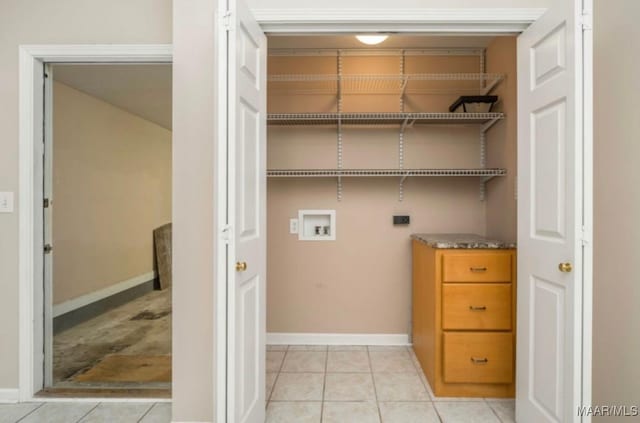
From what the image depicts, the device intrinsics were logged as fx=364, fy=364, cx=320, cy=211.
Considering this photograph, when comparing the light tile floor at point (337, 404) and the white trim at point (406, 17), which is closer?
the white trim at point (406, 17)

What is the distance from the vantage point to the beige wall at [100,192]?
352cm

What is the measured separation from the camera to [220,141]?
4.41 ft

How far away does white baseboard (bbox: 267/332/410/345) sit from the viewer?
9.68ft

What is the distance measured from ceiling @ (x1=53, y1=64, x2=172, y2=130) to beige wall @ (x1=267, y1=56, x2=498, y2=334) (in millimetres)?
1313

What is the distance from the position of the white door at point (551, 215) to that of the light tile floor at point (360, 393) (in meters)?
0.31

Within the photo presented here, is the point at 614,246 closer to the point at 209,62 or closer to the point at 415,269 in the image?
the point at 415,269

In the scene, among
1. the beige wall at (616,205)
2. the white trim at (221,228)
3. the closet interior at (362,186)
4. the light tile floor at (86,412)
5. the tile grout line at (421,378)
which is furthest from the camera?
the closet interior at (362,186)

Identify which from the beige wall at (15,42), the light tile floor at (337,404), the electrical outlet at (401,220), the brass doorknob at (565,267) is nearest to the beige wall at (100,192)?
the beige wall at (15,42)

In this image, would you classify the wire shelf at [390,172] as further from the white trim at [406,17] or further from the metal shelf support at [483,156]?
the white trim at [406,17]

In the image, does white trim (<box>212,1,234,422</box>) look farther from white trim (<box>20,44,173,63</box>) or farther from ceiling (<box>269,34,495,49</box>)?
ceiling (<box>269,34,495,49</box>)

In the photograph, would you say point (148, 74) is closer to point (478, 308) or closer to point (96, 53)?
point (96, 53)

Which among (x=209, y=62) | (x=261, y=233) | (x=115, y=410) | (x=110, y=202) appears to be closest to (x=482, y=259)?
(x=261, y=233)

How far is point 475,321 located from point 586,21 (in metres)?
1.57

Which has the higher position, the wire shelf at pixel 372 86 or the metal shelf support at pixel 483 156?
the wire shelf at pixel 372 86
